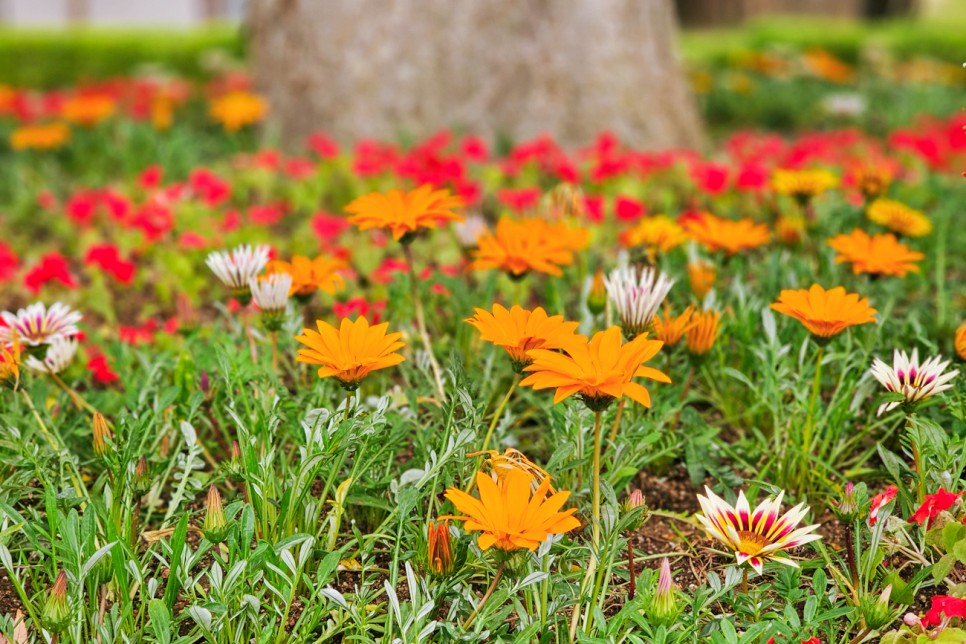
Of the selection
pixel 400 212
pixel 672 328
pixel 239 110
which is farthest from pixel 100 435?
pixel 239 110

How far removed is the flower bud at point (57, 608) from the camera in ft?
5.02

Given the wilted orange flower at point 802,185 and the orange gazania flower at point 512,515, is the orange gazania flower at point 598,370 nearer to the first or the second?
the orange gazania flower at point 512,515

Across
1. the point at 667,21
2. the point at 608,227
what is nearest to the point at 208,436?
the point at 608,227

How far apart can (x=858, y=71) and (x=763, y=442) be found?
27.2 feet

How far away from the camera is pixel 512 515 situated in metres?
1.48

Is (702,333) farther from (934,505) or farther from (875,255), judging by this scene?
(934,505)

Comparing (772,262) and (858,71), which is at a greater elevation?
(772,262)

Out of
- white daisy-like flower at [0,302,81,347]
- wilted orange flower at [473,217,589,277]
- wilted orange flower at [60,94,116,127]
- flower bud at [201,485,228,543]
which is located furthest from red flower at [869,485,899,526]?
wilted orange flower at [60,94,116,127]

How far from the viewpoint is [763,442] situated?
2182 mm

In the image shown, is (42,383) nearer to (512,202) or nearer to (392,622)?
(392,622)

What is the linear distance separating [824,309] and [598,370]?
0.55 meters

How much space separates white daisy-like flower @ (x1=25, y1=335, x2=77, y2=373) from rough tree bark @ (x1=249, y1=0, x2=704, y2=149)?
3099 mm

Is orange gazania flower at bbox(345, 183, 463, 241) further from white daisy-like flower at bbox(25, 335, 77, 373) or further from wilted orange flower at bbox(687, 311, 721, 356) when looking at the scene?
white daisy-like flower at bbox(25, 335, 77, 373)

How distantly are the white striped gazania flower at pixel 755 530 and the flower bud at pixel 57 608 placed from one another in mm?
1011
